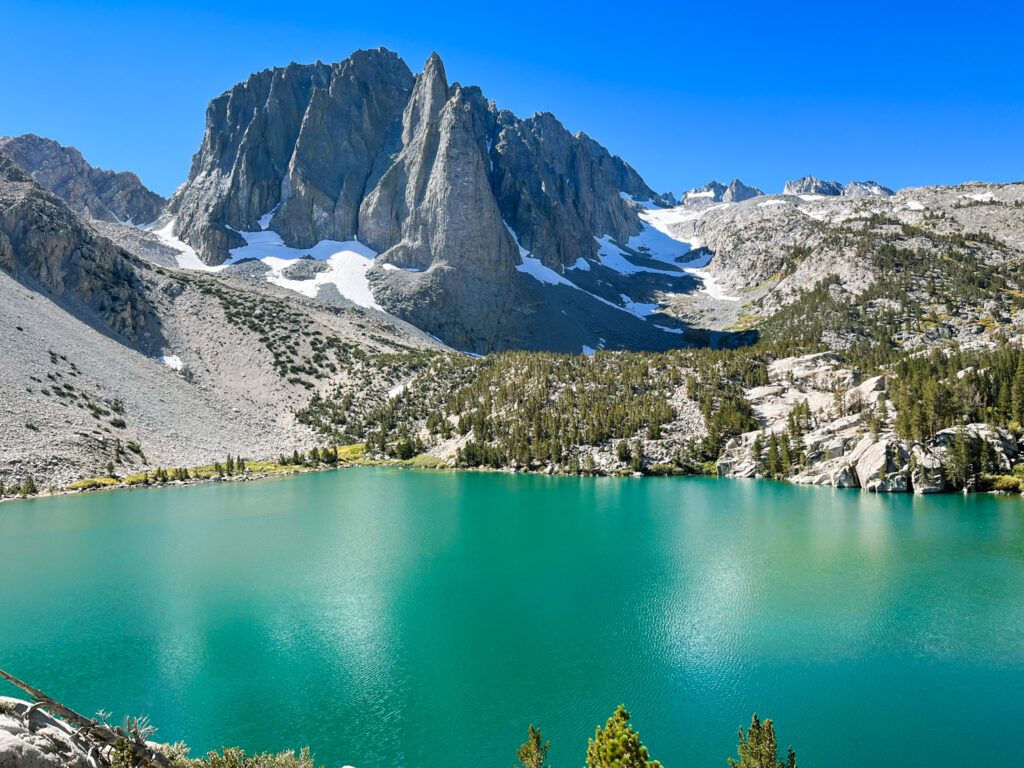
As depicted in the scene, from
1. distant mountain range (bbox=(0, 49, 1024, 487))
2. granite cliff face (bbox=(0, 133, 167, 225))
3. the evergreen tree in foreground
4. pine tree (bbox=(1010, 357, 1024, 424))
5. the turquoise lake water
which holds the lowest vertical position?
the turquoise lake water

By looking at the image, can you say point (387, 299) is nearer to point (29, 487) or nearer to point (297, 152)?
point (297, 152)

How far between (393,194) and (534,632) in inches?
6250

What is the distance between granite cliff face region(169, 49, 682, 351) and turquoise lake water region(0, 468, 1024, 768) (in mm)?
111569

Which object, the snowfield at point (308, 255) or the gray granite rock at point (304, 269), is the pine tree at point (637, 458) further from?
the gray granite rock at point (304, 269)

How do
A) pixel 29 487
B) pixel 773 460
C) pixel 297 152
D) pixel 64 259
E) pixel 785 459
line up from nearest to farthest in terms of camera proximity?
pixel 29 487 < pixel 785 459 < pixel 773 460 < pixel 64 259 < pixel 297 152

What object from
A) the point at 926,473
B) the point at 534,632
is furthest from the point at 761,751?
the point at 926,473

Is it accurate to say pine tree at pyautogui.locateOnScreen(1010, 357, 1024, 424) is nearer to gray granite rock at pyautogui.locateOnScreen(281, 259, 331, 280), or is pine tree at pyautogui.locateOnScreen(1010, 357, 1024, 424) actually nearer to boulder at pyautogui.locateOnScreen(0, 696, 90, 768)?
boulder at pyautogui.locateOnScreen(0, 696, 90, 768)

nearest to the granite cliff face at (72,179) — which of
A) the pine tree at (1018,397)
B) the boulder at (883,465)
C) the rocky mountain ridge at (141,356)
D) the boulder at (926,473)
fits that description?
the rocky mountain ridge at (141,356)

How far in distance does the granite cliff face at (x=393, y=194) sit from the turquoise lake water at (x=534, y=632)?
11157cm

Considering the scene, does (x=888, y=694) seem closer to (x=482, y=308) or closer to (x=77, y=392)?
(x=77, y=392)

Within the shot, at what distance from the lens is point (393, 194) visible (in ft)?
538

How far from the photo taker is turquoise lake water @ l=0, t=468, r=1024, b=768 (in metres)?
14.5

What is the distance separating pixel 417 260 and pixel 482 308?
20.9m

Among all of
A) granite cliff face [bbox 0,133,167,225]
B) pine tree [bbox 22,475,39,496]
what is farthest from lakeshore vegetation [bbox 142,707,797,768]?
granite cliff face [bbox 0,133,167,225]
